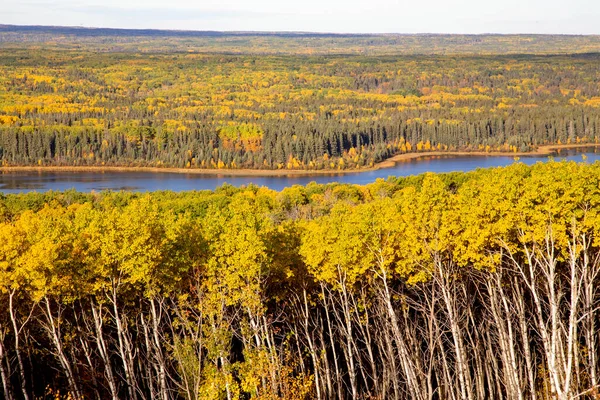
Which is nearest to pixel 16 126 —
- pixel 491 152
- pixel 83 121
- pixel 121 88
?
pixel 83 121

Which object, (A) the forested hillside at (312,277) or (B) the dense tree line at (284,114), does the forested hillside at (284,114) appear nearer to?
(B) the dense tree line at (284,114)

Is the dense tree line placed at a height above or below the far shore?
above

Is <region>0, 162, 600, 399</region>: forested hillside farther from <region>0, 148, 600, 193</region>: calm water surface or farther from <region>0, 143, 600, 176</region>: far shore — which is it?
<region>0, 143, 600, 176</region>: far shore

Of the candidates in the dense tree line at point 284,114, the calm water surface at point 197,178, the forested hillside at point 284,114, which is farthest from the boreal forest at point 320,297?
the dense tree line at point 284,114

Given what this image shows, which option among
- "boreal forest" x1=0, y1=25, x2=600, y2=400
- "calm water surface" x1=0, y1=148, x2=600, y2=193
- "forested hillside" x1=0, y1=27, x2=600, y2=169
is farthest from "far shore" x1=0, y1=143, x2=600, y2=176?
"boreal forest" x1=0, y1=25, x2=600, y2=400

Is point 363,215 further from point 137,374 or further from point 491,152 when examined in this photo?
point 491,152

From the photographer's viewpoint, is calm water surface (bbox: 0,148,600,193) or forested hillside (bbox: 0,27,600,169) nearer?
calm water surface (bbox: 0,148,600,193)

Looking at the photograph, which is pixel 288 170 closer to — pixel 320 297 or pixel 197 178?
pixel 197 178
